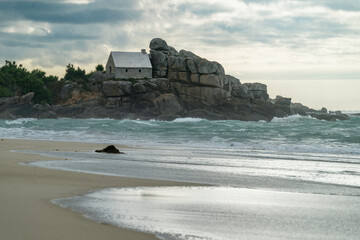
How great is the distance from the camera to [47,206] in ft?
19.2

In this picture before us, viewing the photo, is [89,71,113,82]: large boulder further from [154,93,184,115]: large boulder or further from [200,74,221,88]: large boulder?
[200,74,221,88]: large boulder

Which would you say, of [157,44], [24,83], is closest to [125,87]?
[157,44]

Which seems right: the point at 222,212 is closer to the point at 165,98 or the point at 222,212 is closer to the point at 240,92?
the point at 165,98

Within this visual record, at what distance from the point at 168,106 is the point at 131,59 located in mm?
13925

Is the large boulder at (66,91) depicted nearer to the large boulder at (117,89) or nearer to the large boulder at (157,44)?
the large boulder at (117,89)

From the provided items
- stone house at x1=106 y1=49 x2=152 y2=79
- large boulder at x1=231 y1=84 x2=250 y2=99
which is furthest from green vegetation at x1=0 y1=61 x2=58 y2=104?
large boulder at x1=231 y1=84 x2=250 y2=99

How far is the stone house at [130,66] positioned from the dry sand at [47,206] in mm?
66738

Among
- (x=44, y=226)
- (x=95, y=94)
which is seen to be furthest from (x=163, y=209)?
(x=95, y=94)

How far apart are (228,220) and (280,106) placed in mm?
72408

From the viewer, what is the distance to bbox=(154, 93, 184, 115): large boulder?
6781 cm

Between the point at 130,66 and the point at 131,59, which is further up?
the point at 131,59

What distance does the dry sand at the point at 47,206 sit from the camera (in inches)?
181

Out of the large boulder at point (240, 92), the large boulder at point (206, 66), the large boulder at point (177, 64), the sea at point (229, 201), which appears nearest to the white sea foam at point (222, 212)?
the sea at point (229, 201)

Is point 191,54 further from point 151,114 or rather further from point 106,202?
point 106,202
